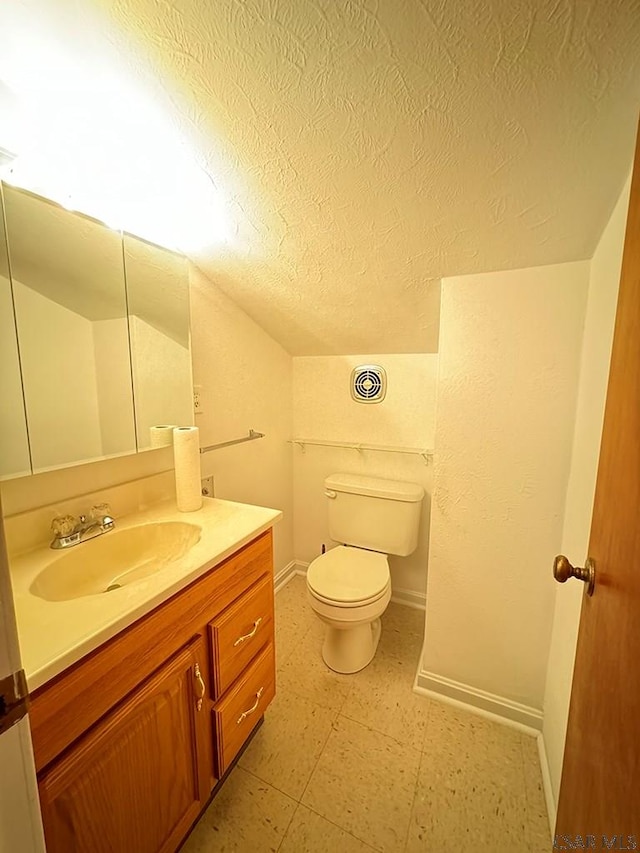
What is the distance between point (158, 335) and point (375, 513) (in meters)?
1.35

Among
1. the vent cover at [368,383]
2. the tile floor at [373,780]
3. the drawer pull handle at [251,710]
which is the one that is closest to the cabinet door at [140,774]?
the drawer pull handle at [251,710]

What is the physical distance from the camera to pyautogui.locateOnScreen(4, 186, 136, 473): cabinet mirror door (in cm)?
93

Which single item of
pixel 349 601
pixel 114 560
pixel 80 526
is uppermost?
pixel 80 526

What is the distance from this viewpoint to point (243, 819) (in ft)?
3.40

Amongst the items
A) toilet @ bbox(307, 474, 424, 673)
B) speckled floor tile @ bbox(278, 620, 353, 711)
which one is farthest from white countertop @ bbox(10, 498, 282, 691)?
speckled floor tile @ bbox(278, 620, 353, 711)

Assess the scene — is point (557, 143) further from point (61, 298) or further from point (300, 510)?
point (300, 510)

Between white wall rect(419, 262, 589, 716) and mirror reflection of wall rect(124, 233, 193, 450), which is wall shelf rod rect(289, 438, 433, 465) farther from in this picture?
mirror reflection of wall rect(124, 233, 193, 450)

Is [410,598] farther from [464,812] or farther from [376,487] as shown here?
[464,812]

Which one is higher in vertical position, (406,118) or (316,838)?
(406,118)

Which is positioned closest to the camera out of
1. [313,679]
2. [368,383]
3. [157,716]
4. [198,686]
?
[157,716]

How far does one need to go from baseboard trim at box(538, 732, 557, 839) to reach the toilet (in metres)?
0.69

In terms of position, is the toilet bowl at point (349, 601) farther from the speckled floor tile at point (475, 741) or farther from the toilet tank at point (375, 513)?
the speckled floor tile at point (475, 741)

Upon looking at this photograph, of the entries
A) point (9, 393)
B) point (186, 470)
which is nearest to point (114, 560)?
point (186, 470)

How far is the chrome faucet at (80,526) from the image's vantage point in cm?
97
